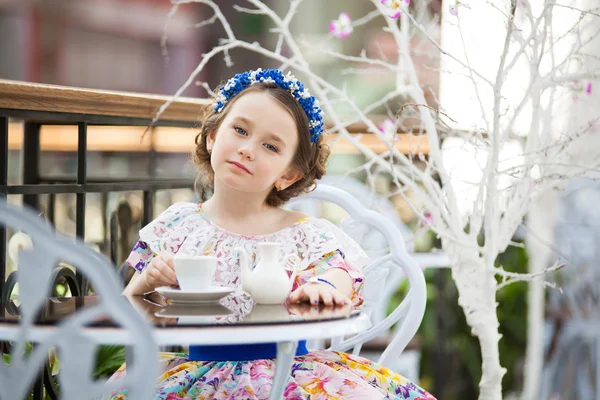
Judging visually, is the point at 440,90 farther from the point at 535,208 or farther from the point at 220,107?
the point at 220,107

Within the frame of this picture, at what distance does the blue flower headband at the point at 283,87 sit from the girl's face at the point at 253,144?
0.17ft

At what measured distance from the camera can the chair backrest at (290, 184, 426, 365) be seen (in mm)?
1698

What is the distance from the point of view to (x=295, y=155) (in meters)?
1.55

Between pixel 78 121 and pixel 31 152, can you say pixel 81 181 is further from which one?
pixel 31 152

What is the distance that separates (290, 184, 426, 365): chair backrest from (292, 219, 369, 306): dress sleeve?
0.18 m

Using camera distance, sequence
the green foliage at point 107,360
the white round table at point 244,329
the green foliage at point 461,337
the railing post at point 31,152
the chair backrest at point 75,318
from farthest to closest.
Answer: the green foliage at point 461,337 → the railing post at point 31,152 → the green foliage at point 107,360 → the white round table at point 244,329 → the chair backrest at point 75,318

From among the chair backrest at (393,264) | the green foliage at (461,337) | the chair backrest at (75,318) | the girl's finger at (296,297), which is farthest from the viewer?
the green foliage at (461,337)

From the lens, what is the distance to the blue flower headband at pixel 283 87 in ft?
5.07

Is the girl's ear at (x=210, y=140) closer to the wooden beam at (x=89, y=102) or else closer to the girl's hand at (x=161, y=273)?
the wooden beam at (x=89, y=102)

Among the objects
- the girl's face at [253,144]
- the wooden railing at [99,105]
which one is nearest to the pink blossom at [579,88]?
the wooden railing at [99,105]

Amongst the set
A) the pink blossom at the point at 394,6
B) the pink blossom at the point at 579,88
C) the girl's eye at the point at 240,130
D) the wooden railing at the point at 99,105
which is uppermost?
the pink blossom at the point at 394,6

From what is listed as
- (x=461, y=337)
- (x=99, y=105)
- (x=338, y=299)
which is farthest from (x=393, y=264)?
(x=461, y=337)

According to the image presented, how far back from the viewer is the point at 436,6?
172 inches

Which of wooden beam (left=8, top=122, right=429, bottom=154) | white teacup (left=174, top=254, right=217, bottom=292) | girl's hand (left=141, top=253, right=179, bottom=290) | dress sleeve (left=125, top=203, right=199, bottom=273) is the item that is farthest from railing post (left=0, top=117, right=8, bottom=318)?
wooden beam (left=8, top=122, right=429, bottom=154)
